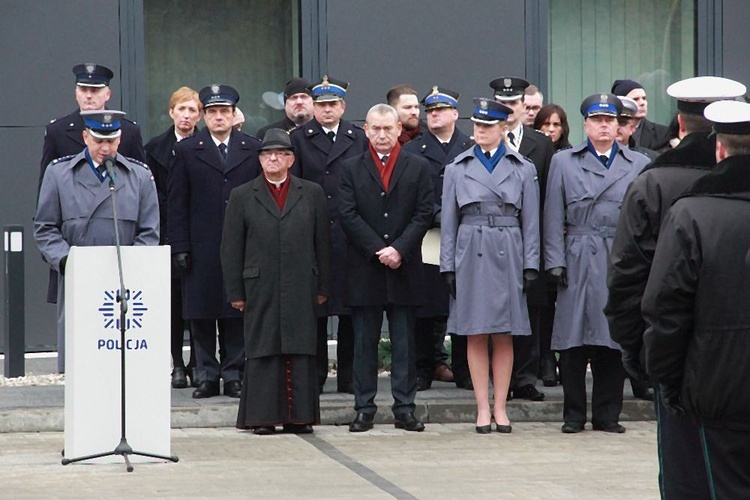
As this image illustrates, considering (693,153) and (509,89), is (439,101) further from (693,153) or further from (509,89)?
(693,153)

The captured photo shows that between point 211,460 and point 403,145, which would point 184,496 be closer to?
point 211,460

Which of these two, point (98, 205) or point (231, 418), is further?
point (231, 418)

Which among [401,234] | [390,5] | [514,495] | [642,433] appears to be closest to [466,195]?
[401,234]

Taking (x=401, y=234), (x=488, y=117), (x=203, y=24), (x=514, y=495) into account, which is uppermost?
(x=203, y=24)

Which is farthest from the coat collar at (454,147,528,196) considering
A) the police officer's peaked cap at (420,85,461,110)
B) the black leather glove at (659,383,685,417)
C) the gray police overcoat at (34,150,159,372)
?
the black leather glove at (659,383,685,417)

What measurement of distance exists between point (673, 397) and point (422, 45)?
9591 millimetres

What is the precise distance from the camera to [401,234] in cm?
1125

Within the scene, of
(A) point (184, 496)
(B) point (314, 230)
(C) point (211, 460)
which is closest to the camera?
(A) point (184, 496)

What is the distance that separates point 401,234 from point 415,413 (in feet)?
4.41

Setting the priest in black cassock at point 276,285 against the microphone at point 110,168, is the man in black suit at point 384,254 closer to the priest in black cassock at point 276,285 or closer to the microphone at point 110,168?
the priest in black cassock at point 276,285

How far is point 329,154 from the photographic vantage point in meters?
12.0

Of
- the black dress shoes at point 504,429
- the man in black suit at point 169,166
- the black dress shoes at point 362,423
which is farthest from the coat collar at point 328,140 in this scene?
the black dress shoes at point 504,429

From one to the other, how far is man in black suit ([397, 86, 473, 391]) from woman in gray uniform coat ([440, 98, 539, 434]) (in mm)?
699

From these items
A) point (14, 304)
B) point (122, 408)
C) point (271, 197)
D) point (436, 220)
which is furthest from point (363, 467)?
point (14, 304)
